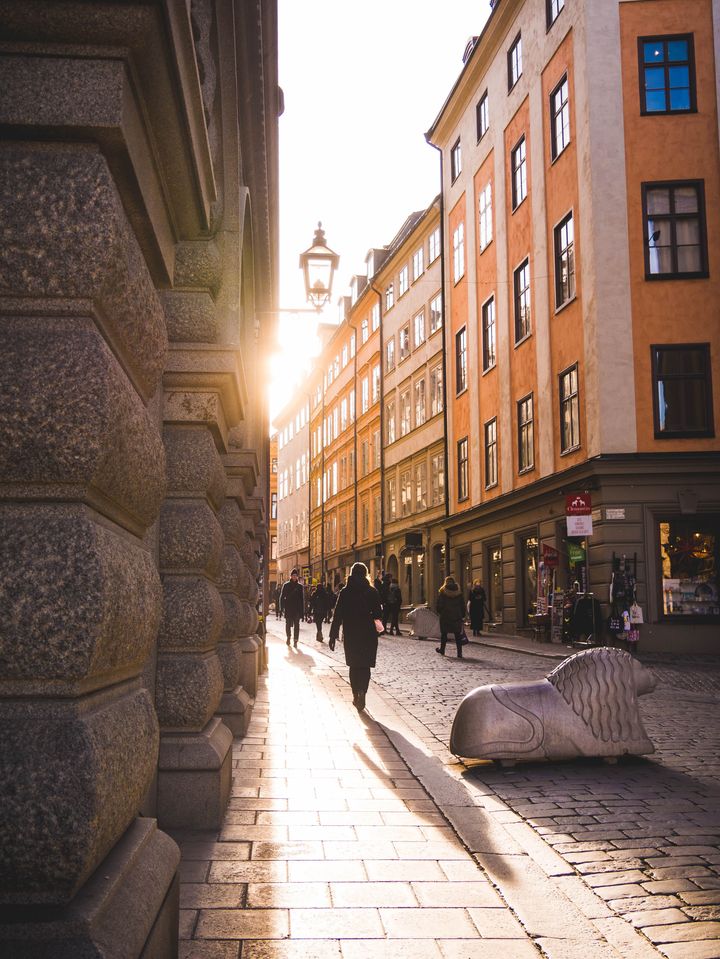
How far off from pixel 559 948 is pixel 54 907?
2.22 m

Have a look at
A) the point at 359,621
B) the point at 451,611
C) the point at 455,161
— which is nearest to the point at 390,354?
the point at 455,161

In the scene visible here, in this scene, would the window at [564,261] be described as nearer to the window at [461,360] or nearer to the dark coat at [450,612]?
the dark coat at [450,612]

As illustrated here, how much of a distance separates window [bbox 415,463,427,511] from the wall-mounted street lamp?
26.3 metres

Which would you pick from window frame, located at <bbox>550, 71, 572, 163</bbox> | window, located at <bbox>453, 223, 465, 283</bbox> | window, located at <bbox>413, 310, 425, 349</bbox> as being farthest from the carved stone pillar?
window, located at <bbox>413, 310, 425, 349</bbox>

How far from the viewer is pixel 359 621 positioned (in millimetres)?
11922

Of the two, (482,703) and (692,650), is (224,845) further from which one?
(692,650)

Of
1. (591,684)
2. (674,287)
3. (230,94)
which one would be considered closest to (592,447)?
(674,287)

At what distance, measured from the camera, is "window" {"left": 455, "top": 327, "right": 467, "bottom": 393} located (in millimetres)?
34812

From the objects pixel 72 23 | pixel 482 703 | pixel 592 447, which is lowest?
pixel 482 703

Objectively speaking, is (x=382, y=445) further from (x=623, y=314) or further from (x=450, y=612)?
(x=450, y=612)

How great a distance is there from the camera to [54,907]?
233cm

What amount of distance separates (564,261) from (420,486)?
1691 cm

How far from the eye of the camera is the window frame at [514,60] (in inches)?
1152

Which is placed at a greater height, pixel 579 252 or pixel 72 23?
pixel 579 252
